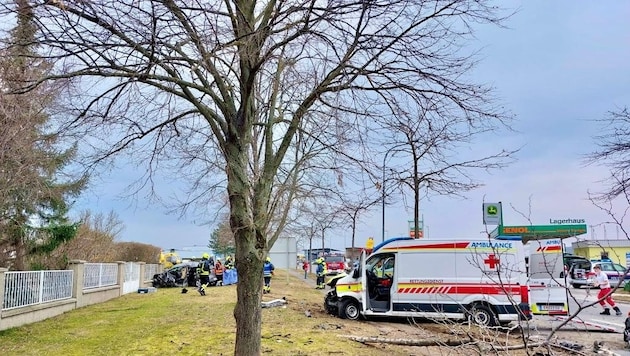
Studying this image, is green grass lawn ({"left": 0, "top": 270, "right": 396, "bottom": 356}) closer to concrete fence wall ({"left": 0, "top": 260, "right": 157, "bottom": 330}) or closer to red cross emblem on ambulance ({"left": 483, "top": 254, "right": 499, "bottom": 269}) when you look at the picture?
concrete fence wall ({"left": 0, "top": 260, "right": 157, "bottom": 330})

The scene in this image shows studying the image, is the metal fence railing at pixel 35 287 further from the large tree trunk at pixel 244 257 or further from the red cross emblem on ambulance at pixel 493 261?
the red cross emblem on ambulance at pixel 493 261

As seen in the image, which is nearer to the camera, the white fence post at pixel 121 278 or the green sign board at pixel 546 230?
the green sign board at pixel 546 230

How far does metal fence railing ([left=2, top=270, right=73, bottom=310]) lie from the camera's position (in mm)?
14070

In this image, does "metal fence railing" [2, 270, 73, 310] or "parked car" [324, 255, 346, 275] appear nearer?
"metal fence railing" [2, 270, 73, 310]

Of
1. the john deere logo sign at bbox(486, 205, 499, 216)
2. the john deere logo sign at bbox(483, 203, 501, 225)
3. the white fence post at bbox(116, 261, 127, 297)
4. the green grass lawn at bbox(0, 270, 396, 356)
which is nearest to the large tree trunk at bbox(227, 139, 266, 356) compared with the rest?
the green grass lawn at bbox(0, 270, 396, 356)

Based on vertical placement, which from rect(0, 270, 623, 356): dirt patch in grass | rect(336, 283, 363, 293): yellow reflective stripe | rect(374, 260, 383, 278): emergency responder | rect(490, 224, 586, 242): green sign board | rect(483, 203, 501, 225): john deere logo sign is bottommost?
rect(0, 270, 623, 356): dirt patch in grass

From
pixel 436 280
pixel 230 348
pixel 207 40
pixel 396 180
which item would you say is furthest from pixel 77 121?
pixel 436 280

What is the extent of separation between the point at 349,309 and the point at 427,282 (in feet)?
8.70

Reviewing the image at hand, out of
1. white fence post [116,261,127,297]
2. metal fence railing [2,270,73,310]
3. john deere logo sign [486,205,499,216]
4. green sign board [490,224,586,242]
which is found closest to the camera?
metal fence railing [2,270,73,310]

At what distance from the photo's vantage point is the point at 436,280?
15375 millimetres

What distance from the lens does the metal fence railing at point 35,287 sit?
14.1 metres

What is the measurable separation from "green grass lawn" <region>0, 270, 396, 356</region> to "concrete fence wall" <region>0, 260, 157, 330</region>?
31cm

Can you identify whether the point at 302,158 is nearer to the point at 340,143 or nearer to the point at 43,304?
the point at 340,143

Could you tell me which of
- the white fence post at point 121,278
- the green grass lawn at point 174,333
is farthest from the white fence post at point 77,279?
the white fence post at point 121,278
